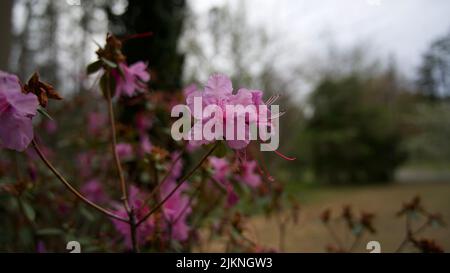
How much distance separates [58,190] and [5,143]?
4.98ft

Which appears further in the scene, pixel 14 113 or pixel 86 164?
pixel 86 164

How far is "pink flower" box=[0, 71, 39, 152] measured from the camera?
499 mm

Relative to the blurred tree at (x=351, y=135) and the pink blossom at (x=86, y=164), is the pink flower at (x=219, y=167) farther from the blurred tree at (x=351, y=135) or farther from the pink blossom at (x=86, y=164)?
the blurred tree at (x=351, y=135)

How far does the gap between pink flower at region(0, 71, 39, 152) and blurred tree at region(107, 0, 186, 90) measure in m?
1.29

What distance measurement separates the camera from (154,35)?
1.84 m

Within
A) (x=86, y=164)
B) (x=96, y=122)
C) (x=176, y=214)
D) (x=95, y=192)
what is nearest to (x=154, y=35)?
(x=96, y=122)

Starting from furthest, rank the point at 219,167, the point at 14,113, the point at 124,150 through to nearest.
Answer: the point at 124,150 < the point at 219,167 < the point at 14,113

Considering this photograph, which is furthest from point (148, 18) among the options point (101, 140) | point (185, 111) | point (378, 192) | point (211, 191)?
point (378, 192)

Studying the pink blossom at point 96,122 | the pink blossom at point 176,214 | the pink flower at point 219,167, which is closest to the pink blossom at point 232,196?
the pink flower at point 219,167

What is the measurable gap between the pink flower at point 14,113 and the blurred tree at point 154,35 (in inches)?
50.9

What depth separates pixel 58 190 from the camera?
6.16 feet

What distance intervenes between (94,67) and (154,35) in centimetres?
117

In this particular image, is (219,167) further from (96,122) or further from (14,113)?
(96,122)
